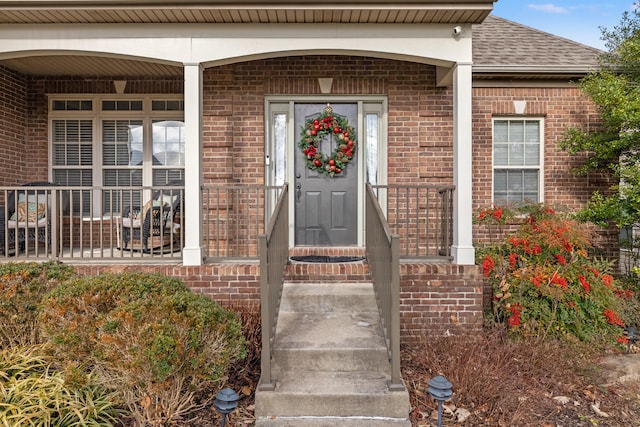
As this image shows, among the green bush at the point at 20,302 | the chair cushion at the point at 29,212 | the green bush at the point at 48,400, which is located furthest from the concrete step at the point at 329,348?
the chair cushion at the point at 29,212

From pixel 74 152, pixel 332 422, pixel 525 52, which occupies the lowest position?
pixel 332 422

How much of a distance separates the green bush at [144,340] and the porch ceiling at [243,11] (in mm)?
2953

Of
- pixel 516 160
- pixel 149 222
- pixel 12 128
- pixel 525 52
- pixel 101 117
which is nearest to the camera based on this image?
pixel 149 222

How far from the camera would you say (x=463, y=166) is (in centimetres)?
506

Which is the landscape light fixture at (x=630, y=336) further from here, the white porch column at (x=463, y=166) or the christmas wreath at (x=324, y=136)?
the christmas wreath at (x=324, y=136)

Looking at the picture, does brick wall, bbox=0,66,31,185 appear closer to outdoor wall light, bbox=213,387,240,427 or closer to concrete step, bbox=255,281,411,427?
concrete step, bbox=255,281,411,427

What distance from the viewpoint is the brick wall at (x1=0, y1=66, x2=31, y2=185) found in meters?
6.48

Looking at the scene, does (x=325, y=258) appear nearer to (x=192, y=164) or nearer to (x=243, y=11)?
(x=192, y=164)

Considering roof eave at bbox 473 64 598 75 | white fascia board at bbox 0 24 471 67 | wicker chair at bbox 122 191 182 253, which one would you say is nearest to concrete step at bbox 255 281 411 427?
wicker chair at bbox 122 191 182 253

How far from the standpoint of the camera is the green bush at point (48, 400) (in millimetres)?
2930

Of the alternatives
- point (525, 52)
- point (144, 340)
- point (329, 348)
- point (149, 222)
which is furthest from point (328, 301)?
point (525, 52)

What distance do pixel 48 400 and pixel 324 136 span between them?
461cm

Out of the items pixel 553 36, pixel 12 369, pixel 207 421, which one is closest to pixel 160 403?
pixel 207 421

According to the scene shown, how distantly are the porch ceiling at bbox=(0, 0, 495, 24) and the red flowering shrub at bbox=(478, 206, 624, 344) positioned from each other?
8.81 feet
